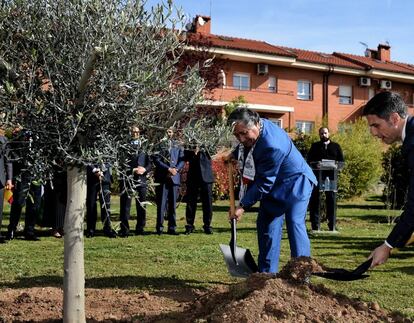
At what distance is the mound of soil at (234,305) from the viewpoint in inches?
169

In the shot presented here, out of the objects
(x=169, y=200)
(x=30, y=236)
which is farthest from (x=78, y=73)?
(x=169, y=200)

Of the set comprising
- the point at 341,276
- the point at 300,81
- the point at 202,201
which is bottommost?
the point at 341,276

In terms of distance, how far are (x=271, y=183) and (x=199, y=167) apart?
245 inches

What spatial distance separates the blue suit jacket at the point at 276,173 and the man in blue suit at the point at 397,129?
2.00 metres

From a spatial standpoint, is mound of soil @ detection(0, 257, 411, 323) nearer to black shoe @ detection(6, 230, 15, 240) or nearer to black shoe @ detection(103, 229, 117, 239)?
black shoe @ detection(6, 230, 15, 240)

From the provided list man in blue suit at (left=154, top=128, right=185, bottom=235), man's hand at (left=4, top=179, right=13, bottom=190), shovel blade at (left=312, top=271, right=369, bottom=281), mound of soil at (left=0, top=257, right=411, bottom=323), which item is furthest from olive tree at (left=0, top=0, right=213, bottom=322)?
man in blue suit at (left=154, top=128, right=185, bottom=235)

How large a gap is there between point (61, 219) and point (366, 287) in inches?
266

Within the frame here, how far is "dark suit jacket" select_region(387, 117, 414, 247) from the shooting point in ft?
13.1

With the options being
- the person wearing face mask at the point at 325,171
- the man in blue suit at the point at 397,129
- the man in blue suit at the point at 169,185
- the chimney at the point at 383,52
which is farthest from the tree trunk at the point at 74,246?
the chimney at the point at 383,52

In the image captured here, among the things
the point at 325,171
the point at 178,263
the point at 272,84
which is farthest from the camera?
the point at 272,84

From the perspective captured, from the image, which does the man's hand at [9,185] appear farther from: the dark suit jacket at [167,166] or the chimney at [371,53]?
the chimney at [371,53]

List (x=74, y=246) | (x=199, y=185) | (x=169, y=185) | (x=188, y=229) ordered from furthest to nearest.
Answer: (x=199, y=185)
(x=169, y=185)
(x=188, y=229)
(x=74, y=246)

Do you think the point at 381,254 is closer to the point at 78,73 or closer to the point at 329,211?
the point at 78,73

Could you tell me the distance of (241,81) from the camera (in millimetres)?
39531
